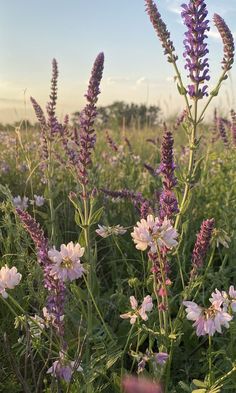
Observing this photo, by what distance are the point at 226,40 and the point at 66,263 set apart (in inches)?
55.9

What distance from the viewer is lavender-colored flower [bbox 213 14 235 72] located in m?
2.28

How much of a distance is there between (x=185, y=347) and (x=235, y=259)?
0.75 meters

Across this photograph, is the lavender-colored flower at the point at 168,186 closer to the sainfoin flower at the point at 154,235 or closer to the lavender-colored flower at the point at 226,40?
the sainfoin flower at the point at 154,235

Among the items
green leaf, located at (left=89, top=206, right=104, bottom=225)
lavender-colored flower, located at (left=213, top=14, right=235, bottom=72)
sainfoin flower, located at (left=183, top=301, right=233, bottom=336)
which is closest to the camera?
sainfoin flower, located at (left=183, top=301, right=233, bottom=336)

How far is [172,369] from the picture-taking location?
78.1 inches

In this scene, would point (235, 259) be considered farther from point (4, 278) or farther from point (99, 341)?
point (4, 278)

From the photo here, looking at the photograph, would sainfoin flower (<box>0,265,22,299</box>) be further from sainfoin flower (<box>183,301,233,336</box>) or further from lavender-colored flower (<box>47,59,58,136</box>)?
lavender-colored flower (<box>47,59,58,136</box>)

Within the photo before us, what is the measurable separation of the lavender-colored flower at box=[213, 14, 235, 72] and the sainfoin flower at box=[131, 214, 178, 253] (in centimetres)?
107

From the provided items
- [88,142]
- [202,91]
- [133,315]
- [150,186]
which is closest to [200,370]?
[133,315]

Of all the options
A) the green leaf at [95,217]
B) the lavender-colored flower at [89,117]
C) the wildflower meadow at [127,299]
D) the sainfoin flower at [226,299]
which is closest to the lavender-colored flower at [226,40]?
the wildflower meadow at [127,299]

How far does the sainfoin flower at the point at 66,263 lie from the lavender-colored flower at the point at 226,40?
3.97 ft

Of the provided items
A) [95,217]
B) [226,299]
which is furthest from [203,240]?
[95,217]

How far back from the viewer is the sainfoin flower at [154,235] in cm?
149

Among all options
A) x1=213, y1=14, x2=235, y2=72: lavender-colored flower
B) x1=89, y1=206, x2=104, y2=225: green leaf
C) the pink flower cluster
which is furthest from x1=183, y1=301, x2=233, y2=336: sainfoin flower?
x1=213, y1=14, x2=235, y2=72: lavender-colored flower
